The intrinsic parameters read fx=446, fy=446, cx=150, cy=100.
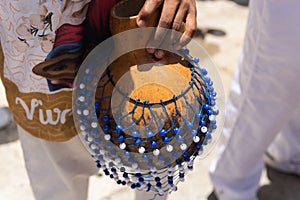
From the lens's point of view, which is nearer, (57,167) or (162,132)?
(162,132)

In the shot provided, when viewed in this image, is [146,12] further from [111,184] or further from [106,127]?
[111,184]

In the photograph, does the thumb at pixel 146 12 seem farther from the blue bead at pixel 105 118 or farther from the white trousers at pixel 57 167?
the white trousers at pixel 57 167

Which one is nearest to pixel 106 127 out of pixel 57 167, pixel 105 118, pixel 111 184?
pixel 105 118

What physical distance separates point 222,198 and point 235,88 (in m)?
0.40

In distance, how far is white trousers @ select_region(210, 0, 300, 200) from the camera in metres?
1.15

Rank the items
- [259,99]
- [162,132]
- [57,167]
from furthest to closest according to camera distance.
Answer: [259,99] → [57,167] → [162,132]

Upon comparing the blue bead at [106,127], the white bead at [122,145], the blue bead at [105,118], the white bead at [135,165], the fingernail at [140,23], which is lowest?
the white bead at [135,165]

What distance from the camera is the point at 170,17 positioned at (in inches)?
29.0

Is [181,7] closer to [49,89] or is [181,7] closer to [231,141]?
[49,89]

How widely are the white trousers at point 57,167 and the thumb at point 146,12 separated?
1.20ft

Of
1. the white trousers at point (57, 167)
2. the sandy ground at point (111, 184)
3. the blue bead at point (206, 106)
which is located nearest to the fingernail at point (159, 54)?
the blue bead at point (206, 106)

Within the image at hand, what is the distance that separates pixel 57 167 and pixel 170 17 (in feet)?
1.66

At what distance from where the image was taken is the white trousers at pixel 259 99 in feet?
3.77

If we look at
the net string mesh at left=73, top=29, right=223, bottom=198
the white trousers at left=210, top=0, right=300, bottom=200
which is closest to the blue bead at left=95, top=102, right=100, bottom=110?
the net string mesh at left=73, top=29, right=223, bottom=198
